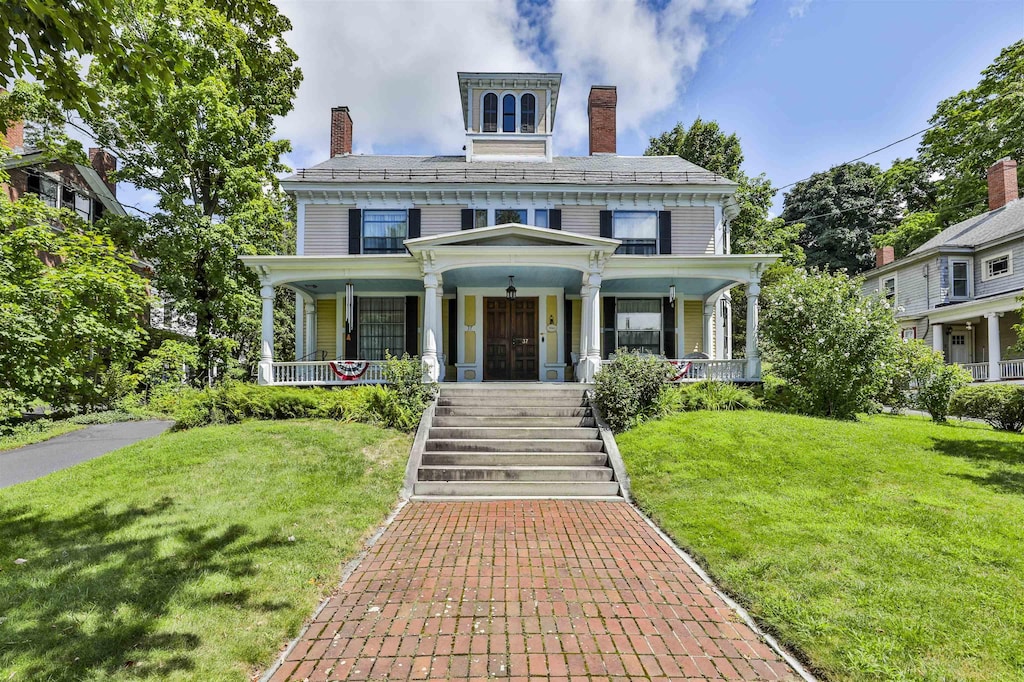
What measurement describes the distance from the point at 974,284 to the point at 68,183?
37.8 meters

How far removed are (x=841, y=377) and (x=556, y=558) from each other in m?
8.33

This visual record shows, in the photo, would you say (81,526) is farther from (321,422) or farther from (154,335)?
(154,335)

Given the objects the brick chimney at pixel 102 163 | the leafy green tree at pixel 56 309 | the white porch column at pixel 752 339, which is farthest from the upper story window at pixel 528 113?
the brick chimney at pixel 102 163

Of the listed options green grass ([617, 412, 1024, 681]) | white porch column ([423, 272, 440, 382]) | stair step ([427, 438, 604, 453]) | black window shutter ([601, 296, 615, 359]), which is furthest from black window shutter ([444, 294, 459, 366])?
green grass ([617, 412, 1024, 681])

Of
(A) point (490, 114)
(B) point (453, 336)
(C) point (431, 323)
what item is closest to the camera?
(C) point (431, 323)

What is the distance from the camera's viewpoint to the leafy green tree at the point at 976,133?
22.5 metres

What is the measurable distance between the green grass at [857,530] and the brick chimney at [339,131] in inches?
574

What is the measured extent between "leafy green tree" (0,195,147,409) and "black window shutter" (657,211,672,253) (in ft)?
42.1

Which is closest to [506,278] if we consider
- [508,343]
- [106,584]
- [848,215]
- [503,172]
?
[508,343]

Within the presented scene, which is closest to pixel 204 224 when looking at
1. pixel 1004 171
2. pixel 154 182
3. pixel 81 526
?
pixel 154 182

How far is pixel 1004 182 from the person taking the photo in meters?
21.2

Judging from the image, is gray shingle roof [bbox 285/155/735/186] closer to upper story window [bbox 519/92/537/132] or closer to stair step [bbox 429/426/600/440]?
upper story window [bbox 519/92/537/132]

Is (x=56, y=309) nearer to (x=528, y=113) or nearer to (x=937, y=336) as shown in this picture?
(x=528, y=113)

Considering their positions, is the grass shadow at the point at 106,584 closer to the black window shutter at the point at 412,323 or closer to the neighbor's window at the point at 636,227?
the black window shutter at the point at 412,323
